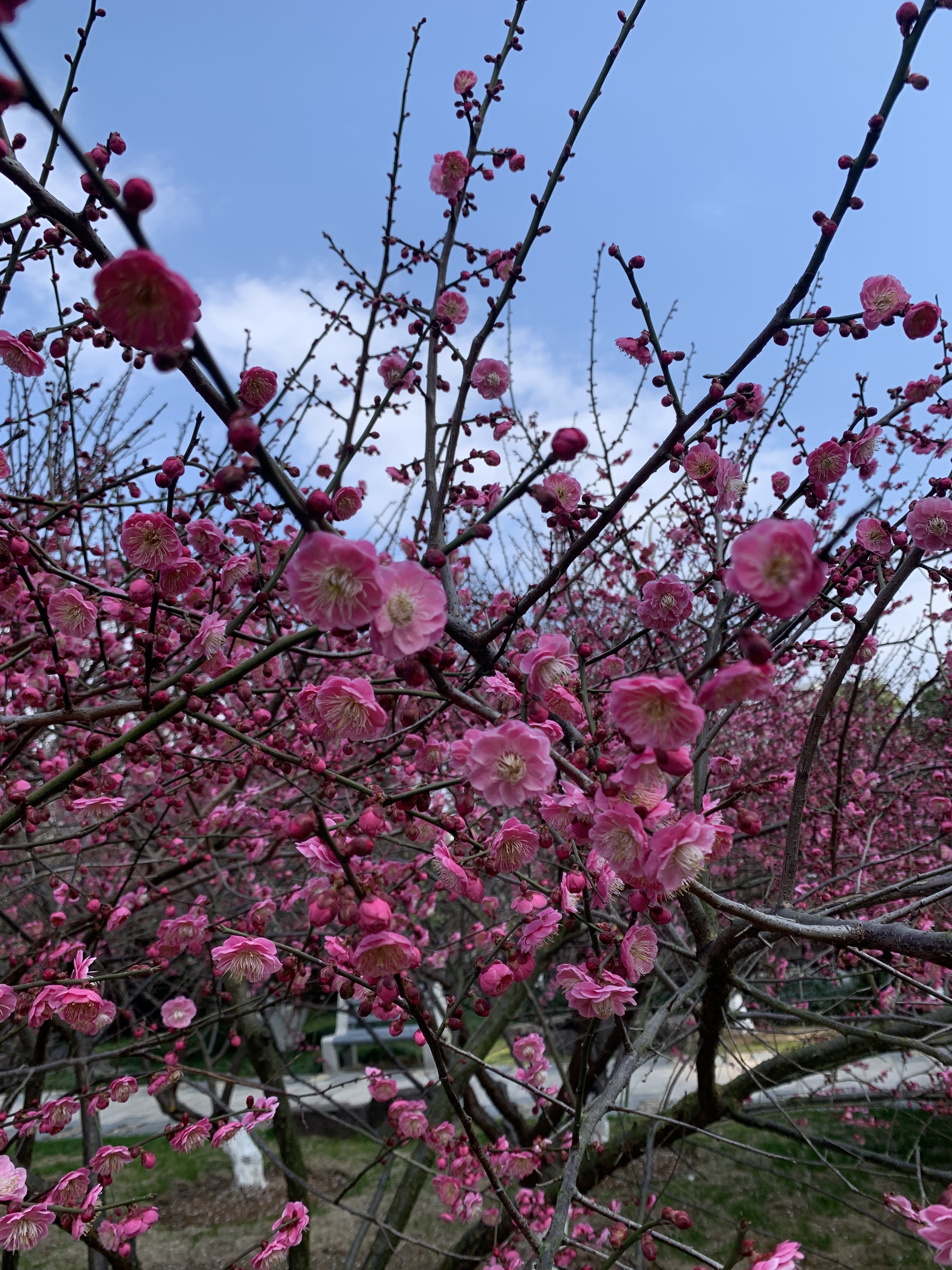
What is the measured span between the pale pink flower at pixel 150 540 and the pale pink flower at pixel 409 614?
86 cm

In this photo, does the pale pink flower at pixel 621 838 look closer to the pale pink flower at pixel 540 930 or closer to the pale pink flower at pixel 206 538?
the pale pink flower at pixel 540 930

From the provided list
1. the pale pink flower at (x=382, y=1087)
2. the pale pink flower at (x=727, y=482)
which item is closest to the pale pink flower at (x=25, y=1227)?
the pale pink flower at (x=382, y=1087)

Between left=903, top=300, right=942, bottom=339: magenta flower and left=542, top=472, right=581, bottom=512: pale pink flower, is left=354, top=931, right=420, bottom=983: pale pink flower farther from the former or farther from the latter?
left=903, top=300, right=942, bottom=339: magenta flower

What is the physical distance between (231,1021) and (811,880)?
159 inches

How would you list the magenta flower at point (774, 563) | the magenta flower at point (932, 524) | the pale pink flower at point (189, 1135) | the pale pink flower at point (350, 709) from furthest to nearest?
1. the pale pink flower at point (189, 1135)
2. the magenta flower at point (932, 524)
3. the pale pink flower at point (350, 709)
4. the magenta flower at point (774, 563)

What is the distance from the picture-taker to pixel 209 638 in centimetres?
178

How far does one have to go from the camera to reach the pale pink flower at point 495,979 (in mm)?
1658

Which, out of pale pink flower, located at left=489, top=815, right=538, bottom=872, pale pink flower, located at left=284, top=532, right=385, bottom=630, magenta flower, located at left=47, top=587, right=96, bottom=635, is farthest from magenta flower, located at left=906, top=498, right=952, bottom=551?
magenta flower, located at left=47, top=587, right=96, bottom=635

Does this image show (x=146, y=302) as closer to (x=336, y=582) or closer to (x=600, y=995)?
(x=336, y=582)

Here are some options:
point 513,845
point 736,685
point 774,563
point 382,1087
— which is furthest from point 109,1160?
point 774,563

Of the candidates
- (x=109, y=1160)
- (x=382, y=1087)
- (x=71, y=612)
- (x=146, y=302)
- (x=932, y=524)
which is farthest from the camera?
(x=382, y=1087)

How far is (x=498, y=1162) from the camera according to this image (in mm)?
3268

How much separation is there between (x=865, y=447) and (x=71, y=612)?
2428 millimetres

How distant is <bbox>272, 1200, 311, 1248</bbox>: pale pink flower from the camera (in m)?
2.48
